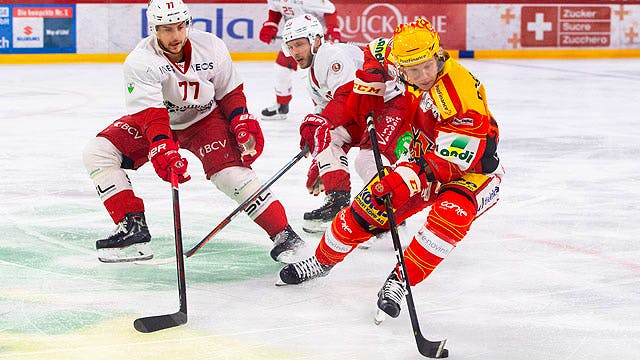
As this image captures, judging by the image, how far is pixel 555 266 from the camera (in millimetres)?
3539

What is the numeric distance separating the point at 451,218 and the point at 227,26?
8439mm

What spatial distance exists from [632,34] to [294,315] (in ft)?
32.7

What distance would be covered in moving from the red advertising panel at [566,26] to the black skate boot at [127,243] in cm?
883

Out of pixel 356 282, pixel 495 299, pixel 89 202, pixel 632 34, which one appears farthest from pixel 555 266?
pixel 632 34

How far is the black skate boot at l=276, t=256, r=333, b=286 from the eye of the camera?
10.7 feet

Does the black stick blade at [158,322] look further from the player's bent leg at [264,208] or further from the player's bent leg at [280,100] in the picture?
the player's bent leg at [280,100]

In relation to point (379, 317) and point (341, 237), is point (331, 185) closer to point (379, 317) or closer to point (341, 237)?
point (341, 237)

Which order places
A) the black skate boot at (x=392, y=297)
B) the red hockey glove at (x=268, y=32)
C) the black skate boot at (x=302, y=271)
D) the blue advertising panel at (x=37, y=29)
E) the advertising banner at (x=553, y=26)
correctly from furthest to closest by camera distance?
the advertising banner at (x=553, y=26) < the blue advertising panel at (x=37, y=29) < the red hockey glove at (x=268, y=32) < the black skate boot at (x=302, y=271) < the black skate boot at (x=392, y=297)

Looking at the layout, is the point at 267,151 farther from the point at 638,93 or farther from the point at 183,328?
the point at 638,93

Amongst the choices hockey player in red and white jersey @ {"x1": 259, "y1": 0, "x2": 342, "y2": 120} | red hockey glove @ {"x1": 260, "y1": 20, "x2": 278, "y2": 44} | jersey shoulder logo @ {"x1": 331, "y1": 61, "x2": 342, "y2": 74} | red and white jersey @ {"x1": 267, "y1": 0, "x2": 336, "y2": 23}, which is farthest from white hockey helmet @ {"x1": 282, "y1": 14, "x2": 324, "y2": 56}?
red hockey glove @ {"x1": 260, "y1": 20, "x2": 278, "y2": 44}

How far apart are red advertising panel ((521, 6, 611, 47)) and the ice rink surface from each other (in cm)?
589

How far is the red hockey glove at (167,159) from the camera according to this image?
3.29m

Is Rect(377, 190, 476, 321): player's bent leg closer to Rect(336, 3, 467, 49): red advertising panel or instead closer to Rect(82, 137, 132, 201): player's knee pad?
Rect(82, 137, 132, 201): player's knee pad

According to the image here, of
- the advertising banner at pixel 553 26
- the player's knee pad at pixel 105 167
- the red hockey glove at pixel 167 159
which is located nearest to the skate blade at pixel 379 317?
the red hockey glove at pixel 167 159
